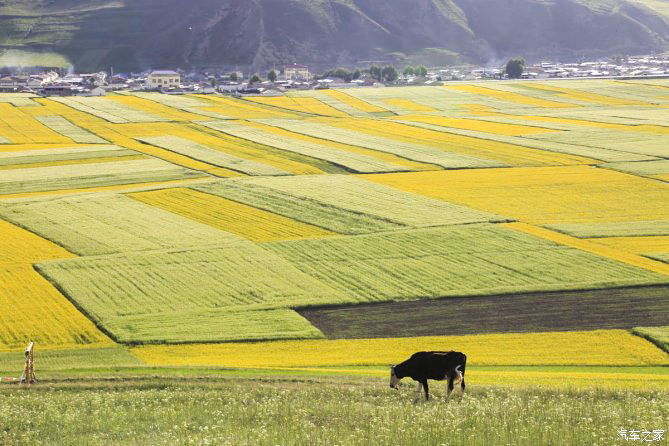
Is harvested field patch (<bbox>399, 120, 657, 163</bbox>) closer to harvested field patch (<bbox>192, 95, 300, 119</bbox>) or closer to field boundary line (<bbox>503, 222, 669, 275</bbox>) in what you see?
field boundary line (<bbox>503, 222, 669, 275</bbox>)

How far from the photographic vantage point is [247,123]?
388 ft

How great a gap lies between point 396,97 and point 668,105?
39539 mm

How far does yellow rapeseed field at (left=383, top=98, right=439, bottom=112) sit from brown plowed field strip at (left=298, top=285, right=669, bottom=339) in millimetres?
98024

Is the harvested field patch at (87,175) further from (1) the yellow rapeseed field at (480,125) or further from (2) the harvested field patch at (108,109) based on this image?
(1) the yellow rapeseed field at (480,125)

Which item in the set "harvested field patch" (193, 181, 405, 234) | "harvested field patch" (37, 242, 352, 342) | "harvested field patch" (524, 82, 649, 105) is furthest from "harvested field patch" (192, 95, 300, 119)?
"harvested field patch" (37, 242, 352, 342)

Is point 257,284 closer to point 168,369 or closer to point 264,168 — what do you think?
point 168,369

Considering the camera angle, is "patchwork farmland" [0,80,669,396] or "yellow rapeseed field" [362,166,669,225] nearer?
"patchwork farmland" [0,80,669,396]

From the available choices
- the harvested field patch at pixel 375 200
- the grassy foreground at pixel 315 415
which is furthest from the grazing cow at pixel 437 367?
the harvested field patch at pixel 375 200

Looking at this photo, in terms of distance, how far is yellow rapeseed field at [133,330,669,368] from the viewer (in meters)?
32.8

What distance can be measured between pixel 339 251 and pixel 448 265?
19.1 ft

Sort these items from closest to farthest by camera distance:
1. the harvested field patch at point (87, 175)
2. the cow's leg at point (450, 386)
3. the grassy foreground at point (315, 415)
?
the grassy foreground at point (315, 415)
the cow's leg at point (450, 386)
the harvested field patch at point (87, 175)

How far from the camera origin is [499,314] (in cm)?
3866

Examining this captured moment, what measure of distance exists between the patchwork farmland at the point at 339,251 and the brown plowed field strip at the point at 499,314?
128 mm

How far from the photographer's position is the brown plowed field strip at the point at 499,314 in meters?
36.8
